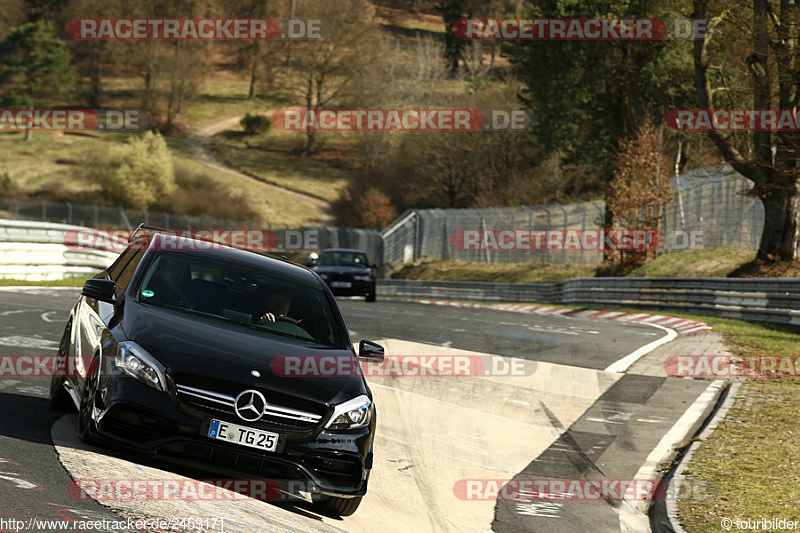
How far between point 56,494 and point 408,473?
164 inches

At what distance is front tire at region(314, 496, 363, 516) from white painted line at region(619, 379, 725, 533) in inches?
89.0

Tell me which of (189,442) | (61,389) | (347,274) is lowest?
(347,274)

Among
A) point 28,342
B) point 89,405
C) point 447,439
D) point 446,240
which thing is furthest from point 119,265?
point 446,240

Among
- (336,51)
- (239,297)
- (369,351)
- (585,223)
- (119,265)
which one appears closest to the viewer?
(239,297)

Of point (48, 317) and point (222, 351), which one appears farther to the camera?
point (48, 317)

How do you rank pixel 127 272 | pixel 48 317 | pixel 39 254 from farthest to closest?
pixel 39 254
pixel 48 317
pixel 127 272

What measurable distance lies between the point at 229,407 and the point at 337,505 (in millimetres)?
1131

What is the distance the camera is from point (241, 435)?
254 inches

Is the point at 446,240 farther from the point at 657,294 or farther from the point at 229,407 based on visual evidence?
the point at 229,407

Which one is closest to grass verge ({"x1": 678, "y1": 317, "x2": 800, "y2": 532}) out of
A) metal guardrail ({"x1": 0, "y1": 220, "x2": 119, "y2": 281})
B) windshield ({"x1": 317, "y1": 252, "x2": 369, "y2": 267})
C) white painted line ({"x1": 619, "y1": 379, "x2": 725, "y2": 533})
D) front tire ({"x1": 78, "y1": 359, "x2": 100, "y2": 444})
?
white painted line ({"x1": 619, "y1": 379, "x2": 725, "y2": 533})

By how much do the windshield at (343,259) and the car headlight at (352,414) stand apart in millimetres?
24523

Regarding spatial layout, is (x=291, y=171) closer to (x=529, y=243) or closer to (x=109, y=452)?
(x=529, y=243)

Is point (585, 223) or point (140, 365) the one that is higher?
point (140, 365)

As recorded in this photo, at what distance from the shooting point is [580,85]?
44469mm
